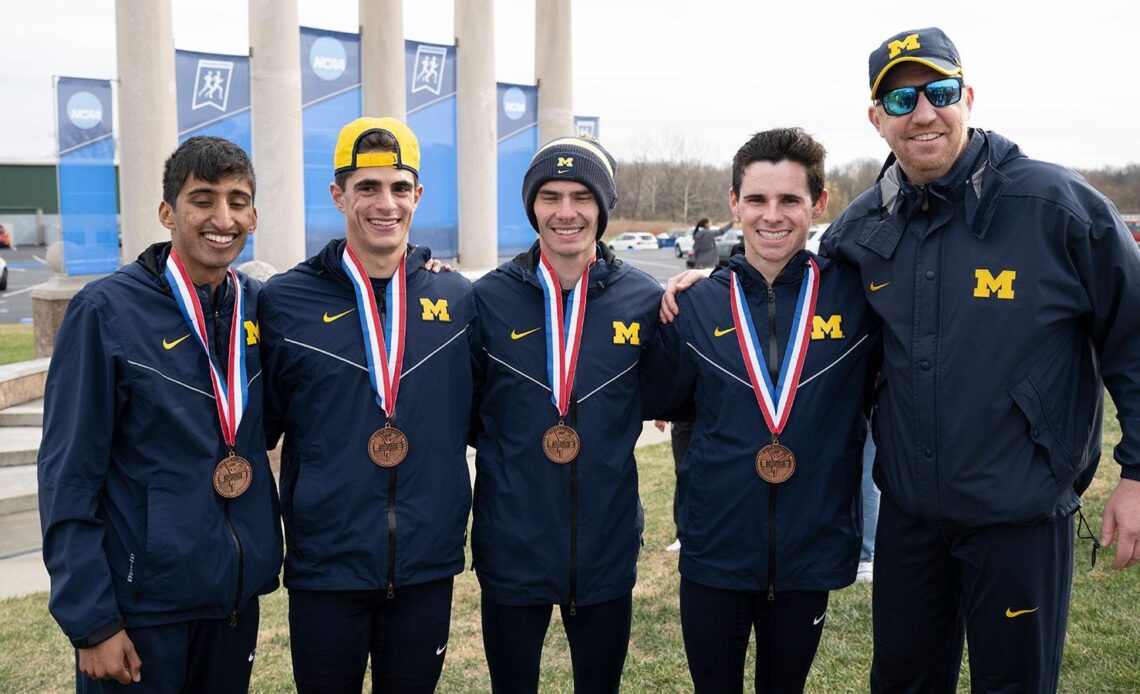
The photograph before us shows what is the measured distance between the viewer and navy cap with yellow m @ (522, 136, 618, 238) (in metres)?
3.79

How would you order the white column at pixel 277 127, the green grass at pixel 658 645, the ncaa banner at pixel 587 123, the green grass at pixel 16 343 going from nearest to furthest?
the green grass at pixel 658 645 < the white column at pixel 277 127 < the green grass at pixel 16 343 < the ncaa banner at pixel 587 123

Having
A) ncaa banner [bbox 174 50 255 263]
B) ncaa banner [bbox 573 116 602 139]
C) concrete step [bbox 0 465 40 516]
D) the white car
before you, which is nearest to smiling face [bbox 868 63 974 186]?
concrete step [bbox 0 465 40 516]

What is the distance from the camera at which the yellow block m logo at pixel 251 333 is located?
350 cm

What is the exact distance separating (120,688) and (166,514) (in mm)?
592

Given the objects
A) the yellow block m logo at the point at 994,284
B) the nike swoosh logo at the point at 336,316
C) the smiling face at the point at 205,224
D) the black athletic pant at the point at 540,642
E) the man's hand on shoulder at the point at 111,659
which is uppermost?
the smiling face at the point at 205,224

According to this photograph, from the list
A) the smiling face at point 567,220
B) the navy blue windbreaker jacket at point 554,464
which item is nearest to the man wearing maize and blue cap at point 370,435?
the navy blue windbreaker jacket at point 554,464

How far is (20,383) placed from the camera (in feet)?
38.2

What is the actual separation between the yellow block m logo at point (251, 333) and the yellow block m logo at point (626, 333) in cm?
134

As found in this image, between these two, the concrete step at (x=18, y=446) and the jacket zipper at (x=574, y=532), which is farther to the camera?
the concrete step at (x=18, y=446)

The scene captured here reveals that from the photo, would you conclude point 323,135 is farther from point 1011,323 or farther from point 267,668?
point 1011,323

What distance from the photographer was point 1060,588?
11.4 ft

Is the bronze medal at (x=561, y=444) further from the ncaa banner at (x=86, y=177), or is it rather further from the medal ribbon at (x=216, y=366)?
the ncaa banner at (x=86, y=177)

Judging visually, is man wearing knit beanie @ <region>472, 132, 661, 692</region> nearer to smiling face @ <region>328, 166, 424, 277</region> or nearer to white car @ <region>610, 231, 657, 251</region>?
smiling face @ <region>328, 166, 424, 277</region>

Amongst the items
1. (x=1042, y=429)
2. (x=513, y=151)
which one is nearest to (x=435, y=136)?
(x=513, y=151)
